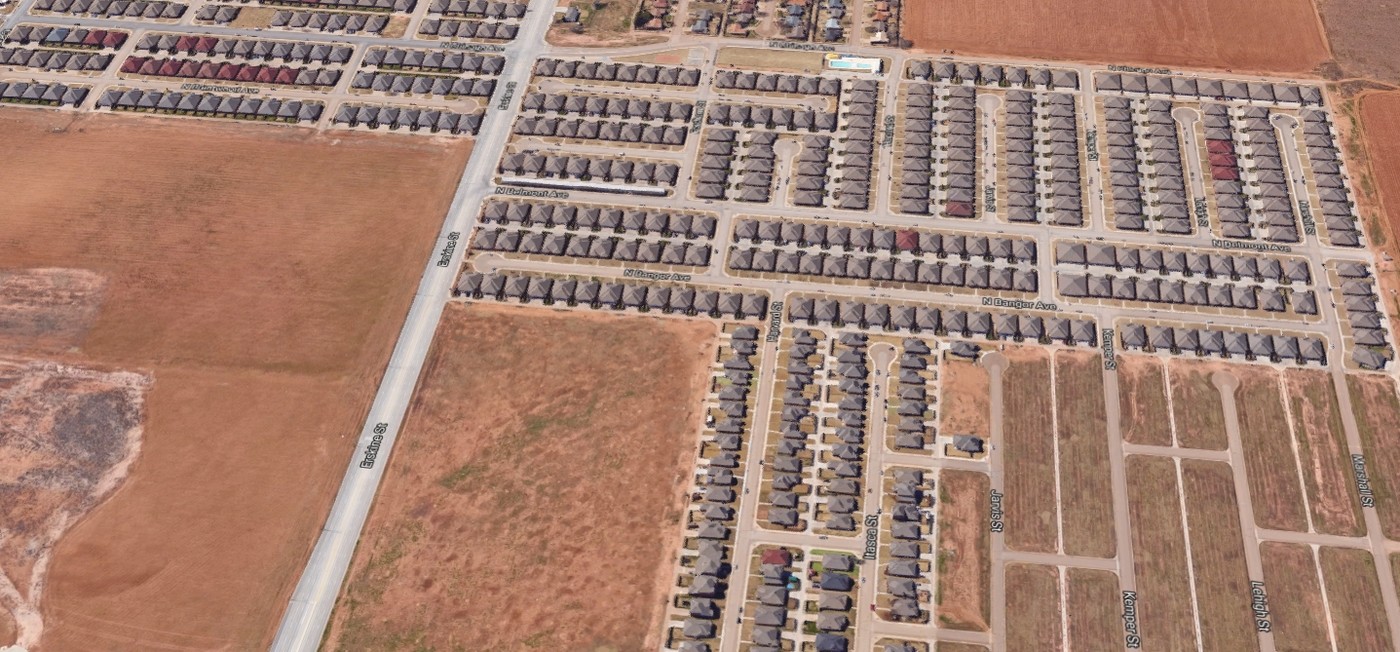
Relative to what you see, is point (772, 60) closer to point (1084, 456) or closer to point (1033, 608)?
point (1084, 456)

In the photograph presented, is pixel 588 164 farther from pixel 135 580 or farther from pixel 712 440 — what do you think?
pixel 135 580

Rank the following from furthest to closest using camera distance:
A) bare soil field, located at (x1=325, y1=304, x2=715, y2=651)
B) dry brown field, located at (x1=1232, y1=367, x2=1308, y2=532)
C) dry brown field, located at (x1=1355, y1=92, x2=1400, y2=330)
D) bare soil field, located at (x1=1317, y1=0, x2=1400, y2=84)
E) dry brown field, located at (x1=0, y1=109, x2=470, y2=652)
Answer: bare soil field, located at (x1=1317, y1=0, x2=1400, y2=84)
dry brown field, located at (x1=1355, y1=92, x2=1400, y2=330)
dry brown field, located at (x1=1232, y1=367, x2=1308, y2=532)
dry brown field, located at (x1=0, y1=109, x2=470, y2=652)
bare soil field, located at (x1=325, y1=304, x2=715, y2=651)

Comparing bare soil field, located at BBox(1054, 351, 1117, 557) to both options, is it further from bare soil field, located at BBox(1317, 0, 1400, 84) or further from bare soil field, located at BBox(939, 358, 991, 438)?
bare soil field, located at BBox(1317, 0, 1400, 84)

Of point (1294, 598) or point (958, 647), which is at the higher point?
point (1294, 598)

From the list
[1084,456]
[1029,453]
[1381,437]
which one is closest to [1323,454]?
[1381,437]

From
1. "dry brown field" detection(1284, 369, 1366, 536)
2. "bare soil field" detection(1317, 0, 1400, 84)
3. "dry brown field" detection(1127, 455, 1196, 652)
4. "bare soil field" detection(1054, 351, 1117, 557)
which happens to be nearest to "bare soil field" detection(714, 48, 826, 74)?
"bare soil field" detection(1054, 351, 1117, 557)

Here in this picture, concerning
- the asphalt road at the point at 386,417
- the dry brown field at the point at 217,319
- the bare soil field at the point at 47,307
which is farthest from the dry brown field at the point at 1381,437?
the bare soil field at the point at 47,307
